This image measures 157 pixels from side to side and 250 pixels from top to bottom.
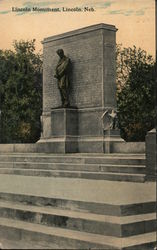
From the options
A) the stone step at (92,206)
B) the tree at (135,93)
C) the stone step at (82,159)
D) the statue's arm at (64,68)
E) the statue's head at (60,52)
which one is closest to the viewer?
A: the stone step at (92,206)

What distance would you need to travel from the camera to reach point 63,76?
18484 millimetres

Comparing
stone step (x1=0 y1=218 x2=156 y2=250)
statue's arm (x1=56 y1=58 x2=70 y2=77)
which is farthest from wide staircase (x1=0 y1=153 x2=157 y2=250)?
statue's arm (x1=56 y1=58 x2=70 y2=77)

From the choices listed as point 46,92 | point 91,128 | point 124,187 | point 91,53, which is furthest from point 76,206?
point 46,92

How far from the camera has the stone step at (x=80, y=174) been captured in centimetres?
1247

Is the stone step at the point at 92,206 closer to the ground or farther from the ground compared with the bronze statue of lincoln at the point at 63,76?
closer to the ground

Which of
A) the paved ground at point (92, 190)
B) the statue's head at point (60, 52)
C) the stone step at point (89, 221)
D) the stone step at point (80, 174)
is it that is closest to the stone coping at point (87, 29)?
the statue's head at point (60, 52)

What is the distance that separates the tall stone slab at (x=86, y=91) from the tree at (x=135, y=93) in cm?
1507

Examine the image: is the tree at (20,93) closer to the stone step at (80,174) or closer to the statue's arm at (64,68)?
the statue's arm at (64,68)

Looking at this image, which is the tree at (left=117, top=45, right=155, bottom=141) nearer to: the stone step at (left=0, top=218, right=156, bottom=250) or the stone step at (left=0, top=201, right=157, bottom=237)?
the stone step at (left=0, top=201, right=157, bottom=237)

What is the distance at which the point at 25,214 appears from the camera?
952 centimetres

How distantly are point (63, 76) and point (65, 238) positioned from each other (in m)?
11.3

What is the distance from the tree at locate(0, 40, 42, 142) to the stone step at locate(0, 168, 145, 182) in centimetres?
2009

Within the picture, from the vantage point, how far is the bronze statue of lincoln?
60.4 ft

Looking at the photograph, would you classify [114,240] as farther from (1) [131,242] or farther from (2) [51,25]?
(2) [51,25]
